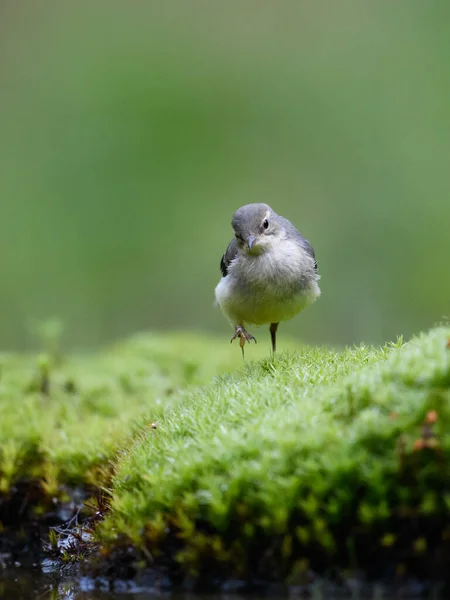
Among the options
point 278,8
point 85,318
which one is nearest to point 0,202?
point 85,318

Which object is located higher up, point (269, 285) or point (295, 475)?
point (269, 285)

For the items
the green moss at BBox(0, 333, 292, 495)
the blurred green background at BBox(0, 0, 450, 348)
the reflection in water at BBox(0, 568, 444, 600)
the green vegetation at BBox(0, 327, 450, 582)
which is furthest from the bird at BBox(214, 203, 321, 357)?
the blurred green background at BBox(0, 0, 450, 348)

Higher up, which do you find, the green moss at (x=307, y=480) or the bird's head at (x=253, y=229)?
the bird's head at (x=253, y=229)

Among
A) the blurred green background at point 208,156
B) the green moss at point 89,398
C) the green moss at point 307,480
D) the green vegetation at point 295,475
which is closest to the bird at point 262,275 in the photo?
the green moss at point 89,398

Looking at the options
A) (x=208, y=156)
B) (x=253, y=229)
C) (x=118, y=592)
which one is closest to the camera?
(x=118, y=592)

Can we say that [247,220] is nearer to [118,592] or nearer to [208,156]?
[118,592]

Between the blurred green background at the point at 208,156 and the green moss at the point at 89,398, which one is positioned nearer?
the green moss at the point at 89,398

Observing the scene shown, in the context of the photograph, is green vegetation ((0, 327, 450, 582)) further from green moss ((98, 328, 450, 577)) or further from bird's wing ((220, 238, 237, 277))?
bird's wing ((220, 238, 237, 277))

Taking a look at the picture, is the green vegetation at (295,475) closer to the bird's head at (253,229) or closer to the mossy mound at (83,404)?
the mossy mound at (83,404)

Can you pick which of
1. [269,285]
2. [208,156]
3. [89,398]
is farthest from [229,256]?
[208,156]
